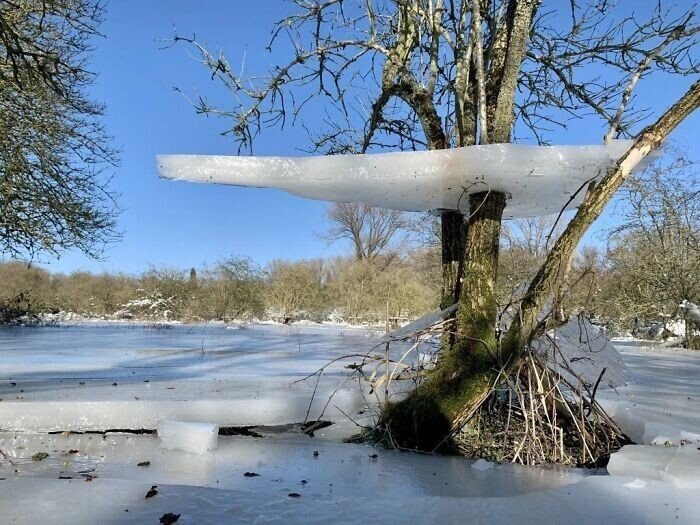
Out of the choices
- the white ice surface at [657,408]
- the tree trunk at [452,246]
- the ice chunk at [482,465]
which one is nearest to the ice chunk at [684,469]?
the white ice surface at [657,408]

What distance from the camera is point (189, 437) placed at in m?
2.67

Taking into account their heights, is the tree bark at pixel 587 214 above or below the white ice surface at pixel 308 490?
above

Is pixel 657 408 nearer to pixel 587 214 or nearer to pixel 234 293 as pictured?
pixel 587 214

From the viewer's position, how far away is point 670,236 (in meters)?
13.5

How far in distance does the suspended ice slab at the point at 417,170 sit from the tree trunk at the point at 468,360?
222 millimetres

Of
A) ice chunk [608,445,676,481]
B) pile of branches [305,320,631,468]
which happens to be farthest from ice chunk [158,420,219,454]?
ice chunk [608,445,676,481]

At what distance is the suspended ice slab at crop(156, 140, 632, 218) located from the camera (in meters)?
2.60

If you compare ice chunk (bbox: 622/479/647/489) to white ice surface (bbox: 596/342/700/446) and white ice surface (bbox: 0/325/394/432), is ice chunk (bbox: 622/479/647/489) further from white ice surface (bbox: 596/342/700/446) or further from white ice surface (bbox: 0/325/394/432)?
white ice surface (bbox: 0/325/394/432)

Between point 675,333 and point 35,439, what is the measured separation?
16.4 metres

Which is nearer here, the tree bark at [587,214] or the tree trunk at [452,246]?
the tree bark at [587,214]

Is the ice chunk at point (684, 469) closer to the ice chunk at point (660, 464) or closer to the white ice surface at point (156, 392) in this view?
the ice chunk at point (660, 464)

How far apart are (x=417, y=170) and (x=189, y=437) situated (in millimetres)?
1809

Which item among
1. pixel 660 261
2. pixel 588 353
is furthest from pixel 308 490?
pixel 660 261

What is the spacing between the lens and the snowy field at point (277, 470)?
1699 millimetres
